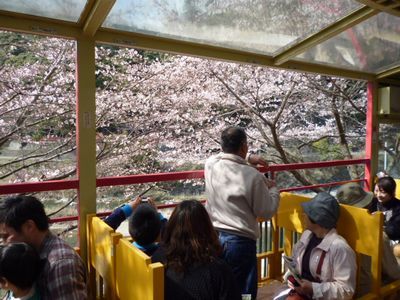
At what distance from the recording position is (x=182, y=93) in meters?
7.80

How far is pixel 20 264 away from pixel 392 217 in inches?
112

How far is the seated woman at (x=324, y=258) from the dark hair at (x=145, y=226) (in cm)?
90

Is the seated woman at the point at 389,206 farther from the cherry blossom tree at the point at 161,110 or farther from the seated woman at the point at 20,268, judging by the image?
the cherry blossom tree at the point at 161,110

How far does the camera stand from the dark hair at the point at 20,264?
1.36m

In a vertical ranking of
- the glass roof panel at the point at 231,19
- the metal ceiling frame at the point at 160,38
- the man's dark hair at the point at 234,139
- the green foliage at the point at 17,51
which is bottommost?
the man's dark hair at the point at 234,139

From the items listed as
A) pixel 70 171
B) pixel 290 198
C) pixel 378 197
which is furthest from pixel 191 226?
pixel 70 171

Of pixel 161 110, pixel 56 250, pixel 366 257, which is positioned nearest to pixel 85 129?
pixel 56 250

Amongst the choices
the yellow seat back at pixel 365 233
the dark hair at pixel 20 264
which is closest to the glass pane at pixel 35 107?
the dark hair at pixel 20 264

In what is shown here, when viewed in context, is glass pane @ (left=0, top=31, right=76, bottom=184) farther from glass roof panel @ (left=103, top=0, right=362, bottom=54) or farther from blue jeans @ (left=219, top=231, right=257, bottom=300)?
blue jeans @ (left=219, top=231, right=257, bottom=300)

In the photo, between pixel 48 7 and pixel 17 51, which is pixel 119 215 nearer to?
pixel 48 7

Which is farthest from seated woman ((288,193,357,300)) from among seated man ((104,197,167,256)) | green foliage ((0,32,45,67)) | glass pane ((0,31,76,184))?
green foliage ((0,32,45,67))

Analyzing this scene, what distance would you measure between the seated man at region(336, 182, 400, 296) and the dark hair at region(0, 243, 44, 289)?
2040 mm

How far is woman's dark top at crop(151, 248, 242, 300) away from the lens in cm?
137

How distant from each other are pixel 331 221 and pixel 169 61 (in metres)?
6.26
